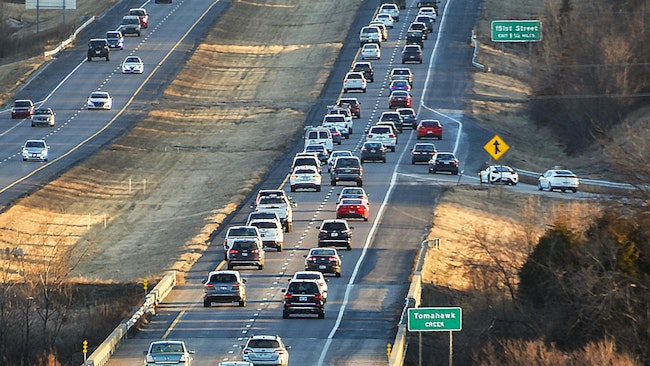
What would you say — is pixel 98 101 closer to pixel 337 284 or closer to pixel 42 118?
pixel 42 118

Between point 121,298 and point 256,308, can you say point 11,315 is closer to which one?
point 121,298

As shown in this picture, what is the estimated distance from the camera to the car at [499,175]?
86.5 metres

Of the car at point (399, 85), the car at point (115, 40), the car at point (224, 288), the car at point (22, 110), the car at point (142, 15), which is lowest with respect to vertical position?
the car at point (22, 110)

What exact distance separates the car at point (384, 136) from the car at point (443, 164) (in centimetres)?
611

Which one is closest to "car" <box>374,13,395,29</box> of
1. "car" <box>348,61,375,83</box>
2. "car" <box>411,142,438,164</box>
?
"car" <box>348,61,375,83</box>

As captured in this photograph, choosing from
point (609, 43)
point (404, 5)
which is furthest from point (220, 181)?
point (404, 5)

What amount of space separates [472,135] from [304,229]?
32585 millimetres

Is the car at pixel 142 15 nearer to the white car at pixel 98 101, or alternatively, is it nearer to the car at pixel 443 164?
the white car at pixel 98 101

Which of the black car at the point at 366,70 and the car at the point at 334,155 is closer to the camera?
the car at the point at 334,155

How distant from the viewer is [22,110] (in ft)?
364

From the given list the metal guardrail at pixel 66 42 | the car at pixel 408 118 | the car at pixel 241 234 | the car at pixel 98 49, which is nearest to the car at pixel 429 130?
the car at pixel 408 118

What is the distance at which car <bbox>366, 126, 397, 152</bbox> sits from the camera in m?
95.2

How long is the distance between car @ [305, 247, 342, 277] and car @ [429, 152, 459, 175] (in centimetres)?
2753

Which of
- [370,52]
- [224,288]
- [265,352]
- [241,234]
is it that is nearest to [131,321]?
[224,288]
